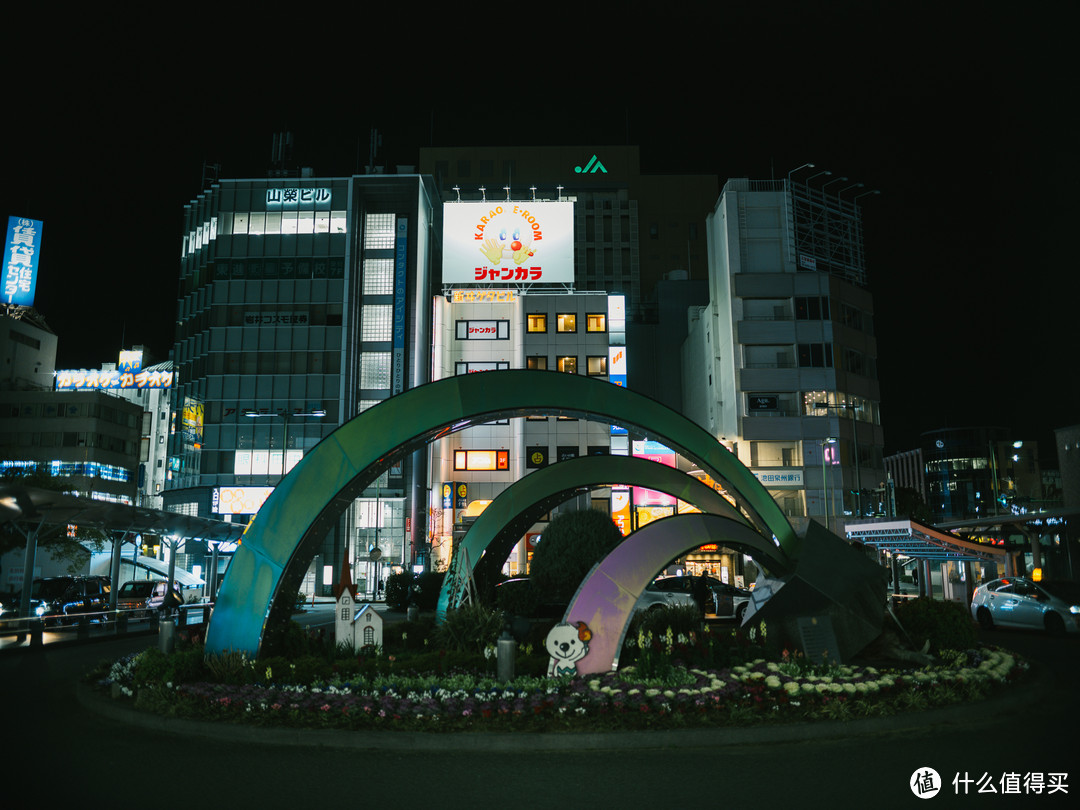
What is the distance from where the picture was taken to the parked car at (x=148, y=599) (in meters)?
30.5

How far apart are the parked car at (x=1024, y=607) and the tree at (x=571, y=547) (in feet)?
57.2

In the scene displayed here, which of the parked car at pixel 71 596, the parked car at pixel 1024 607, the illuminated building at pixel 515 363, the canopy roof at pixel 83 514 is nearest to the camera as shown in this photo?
the canopy roof at pixel 83 514

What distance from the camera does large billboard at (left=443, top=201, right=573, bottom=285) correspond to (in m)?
64.1

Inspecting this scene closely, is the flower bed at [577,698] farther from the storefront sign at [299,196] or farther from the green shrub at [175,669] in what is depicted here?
the storefront sign at [299,196]

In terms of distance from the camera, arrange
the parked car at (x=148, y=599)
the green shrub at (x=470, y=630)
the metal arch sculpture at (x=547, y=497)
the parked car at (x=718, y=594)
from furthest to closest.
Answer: the parked car at (x=148, y=599), the parked car at (x=718, y=594), the metal arch sculpture at (x=547, y=497), the green shrub at (x=470, y=630)

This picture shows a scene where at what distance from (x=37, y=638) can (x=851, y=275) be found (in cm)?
6049

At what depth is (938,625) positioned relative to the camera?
16.0 meters

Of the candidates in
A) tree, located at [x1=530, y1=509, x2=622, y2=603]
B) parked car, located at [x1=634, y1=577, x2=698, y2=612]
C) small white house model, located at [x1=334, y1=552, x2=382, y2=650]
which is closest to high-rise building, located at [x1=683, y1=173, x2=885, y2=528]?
tree, located at [x1=530, y1=509, x2=622, y2=603]

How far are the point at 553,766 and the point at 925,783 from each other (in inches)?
151

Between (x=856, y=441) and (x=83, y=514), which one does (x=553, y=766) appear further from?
(x=856, y=441)

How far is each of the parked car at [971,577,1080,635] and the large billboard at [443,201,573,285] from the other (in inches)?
1705

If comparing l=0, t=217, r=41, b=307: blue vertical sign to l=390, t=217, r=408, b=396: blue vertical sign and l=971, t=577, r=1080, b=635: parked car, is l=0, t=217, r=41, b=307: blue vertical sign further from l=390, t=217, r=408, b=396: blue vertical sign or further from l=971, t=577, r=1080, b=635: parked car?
l=971, t=577, r=1080, b=635: parked car

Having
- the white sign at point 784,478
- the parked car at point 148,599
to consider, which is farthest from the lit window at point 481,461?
the parked car at point 148,599

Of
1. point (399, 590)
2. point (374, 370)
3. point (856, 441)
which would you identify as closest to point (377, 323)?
point (374, 370)
